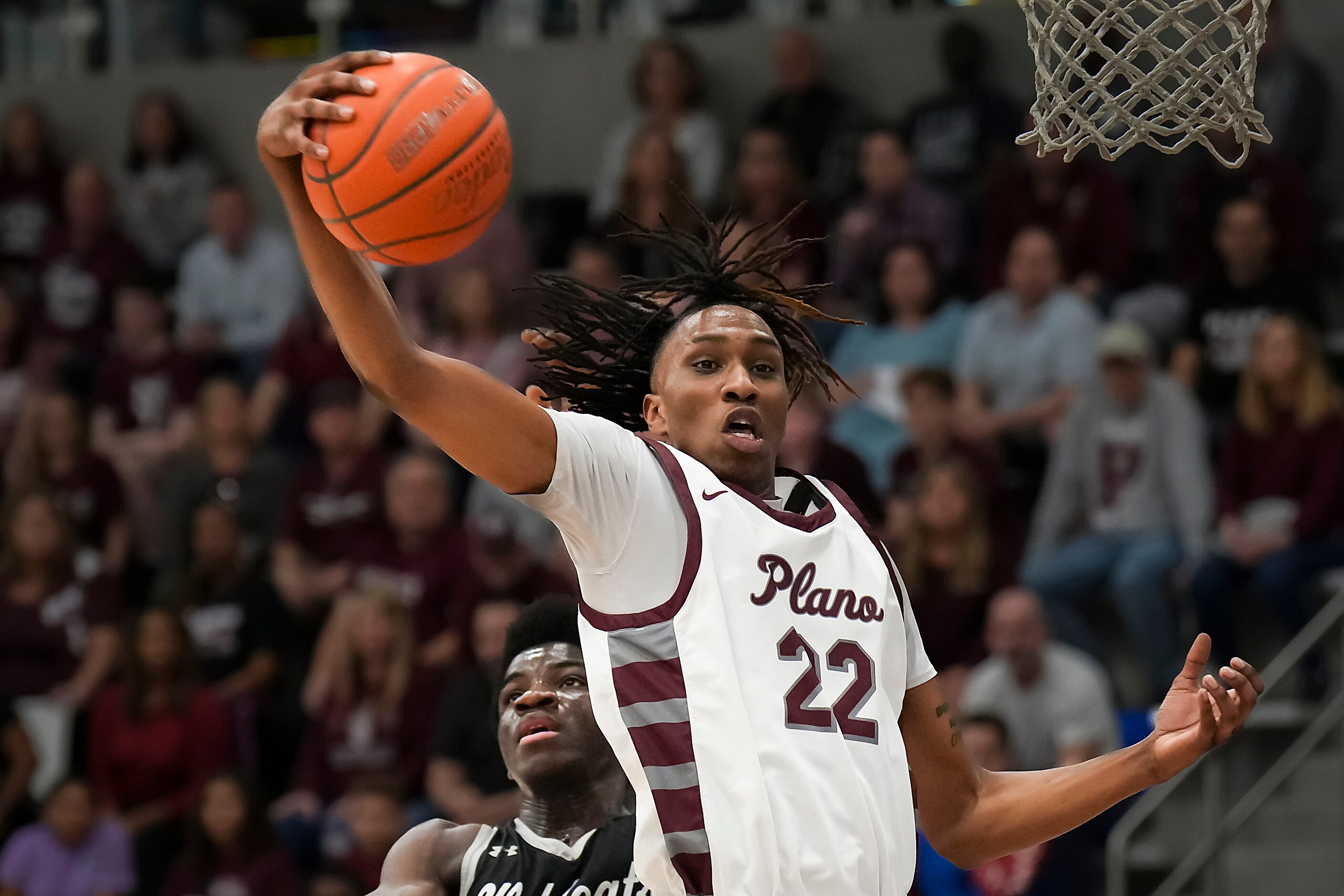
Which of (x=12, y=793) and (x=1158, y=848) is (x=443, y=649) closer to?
(x=12, y=793)

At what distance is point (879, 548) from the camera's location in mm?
3262

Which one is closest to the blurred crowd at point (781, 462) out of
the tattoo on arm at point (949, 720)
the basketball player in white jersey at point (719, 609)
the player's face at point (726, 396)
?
the tattoo on arm at point (949, 720)

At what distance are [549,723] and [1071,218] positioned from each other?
17.6 feet

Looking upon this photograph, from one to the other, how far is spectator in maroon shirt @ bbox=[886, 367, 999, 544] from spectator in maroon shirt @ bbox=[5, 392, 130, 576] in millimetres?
4101

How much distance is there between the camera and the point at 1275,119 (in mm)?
8570

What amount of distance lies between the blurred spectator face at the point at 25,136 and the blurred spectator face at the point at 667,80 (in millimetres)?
3769

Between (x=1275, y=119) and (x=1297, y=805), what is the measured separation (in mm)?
3328

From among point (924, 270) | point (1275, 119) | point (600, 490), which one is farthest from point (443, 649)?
point (600, 490)

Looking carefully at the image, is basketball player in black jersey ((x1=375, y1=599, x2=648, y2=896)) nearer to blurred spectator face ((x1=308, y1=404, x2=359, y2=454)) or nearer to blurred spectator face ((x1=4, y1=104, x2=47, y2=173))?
blurred spectator face ((x1=308, y1=404, x2=359, y2=454))

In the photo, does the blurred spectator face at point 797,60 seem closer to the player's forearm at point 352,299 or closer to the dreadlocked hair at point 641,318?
the dreadlocked hair at point 641,318

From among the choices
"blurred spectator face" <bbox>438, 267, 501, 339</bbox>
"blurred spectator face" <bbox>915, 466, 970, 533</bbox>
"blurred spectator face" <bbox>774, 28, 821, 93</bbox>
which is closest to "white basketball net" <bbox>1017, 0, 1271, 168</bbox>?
"blurred spectator face" <bbox>915, 466, 970, 533</bbox>

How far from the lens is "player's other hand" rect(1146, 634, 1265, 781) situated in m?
3.20

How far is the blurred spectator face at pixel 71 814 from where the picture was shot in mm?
7914

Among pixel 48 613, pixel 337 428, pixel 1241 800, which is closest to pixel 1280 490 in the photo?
pixel 1241 800
